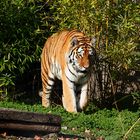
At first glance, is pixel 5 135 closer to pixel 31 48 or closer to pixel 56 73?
pixel 56 73

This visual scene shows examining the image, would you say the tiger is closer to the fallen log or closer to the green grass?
the green grass

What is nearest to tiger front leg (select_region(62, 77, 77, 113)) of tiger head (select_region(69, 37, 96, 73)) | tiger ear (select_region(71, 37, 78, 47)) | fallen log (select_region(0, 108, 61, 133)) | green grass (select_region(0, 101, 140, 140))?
green grass (select_region(0, 101, 140, 140))

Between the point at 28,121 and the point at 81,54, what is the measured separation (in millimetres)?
3016

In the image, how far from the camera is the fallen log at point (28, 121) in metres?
5.77

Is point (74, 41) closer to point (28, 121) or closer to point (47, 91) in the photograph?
point (47, 91)

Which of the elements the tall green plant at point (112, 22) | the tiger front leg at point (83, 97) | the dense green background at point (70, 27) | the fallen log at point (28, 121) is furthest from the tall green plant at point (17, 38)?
the fallen log at point (28, 121)

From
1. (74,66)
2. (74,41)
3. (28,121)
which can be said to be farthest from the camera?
(74,41)

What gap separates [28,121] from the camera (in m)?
5.89

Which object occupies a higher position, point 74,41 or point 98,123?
point 74,41

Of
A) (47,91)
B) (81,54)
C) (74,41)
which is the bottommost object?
(47,91)

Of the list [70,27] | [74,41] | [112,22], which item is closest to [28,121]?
[74,41]

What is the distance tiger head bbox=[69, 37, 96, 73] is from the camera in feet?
28.4

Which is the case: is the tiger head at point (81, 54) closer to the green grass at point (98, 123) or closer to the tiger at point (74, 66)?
the tiger at point (74, 66)

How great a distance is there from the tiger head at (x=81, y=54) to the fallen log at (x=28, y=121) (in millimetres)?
2672
